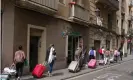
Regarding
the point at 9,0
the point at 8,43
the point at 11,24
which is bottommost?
the point at 8,43

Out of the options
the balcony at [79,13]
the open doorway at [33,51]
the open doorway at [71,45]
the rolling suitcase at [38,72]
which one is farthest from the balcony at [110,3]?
the rolling suitcase at [38,72]

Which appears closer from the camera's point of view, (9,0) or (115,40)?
(9,0)

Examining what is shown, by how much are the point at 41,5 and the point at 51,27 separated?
8.25 ft

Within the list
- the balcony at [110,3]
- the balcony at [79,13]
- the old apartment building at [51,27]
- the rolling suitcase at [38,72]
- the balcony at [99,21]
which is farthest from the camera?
the balcony at [110,3]

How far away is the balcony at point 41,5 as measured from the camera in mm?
15266

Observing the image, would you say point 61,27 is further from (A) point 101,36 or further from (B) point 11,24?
(A) point 101,36

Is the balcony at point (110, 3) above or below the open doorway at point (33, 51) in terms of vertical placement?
above

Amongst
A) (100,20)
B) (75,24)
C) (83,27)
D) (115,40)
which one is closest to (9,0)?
(75,24)

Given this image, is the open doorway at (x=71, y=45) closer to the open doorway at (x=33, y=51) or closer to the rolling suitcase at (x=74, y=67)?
the rolling suitcase at (x=74, y=67)

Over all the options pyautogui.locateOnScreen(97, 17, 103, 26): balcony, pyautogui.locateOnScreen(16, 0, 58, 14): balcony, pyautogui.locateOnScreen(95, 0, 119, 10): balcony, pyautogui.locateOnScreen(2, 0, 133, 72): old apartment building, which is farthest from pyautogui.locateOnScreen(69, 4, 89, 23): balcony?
pyautogui.locateOnScreen(95, 0, 119, 10): balcony

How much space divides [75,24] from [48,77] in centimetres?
843

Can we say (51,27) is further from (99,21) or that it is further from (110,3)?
(110,3)

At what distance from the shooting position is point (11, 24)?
14.6m

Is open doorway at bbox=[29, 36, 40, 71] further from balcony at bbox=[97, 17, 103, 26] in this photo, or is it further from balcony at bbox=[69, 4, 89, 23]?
balcony at bbox=[97, 17, 103, 26]
